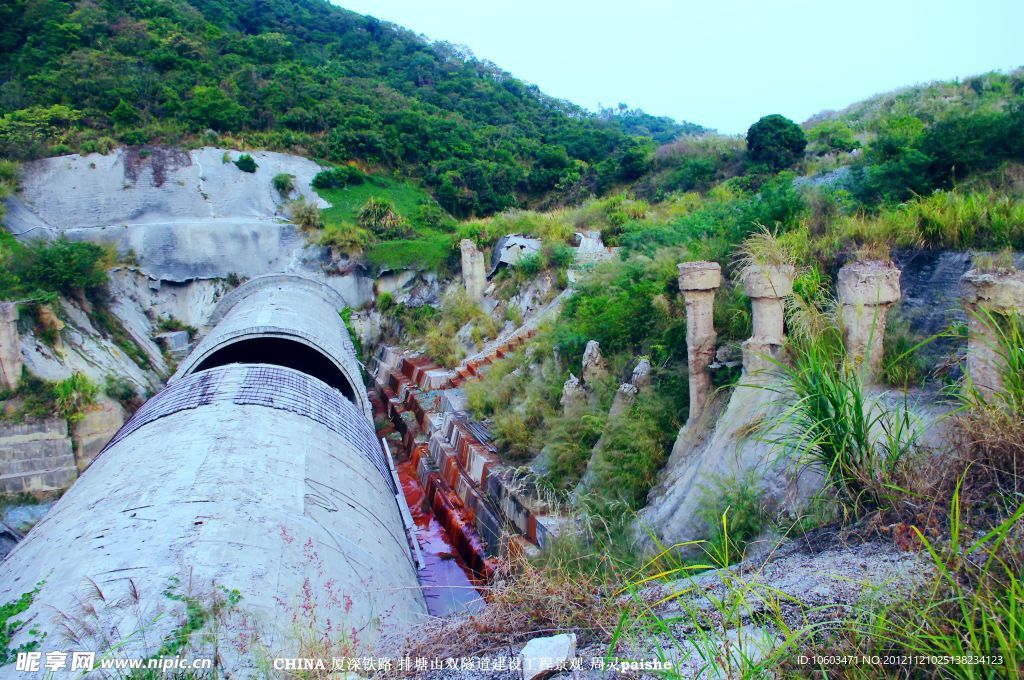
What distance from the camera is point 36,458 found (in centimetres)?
1042

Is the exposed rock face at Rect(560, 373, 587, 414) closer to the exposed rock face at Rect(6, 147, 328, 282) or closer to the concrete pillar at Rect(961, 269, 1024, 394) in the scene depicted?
the concrete pillar at Rect(961, 269, 1024, 394)

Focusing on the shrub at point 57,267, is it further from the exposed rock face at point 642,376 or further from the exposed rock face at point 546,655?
the exposed rock face at point 546,655

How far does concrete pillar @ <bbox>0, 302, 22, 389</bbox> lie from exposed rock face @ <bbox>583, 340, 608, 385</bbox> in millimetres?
9992

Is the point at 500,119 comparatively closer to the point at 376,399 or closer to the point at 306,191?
the point at 306,191

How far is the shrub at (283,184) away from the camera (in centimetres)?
2331

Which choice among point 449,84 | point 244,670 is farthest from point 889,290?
point 449,84

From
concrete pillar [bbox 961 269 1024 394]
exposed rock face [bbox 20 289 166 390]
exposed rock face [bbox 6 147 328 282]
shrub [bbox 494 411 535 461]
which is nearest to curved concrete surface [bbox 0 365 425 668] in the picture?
shrub [bbox 494 411 535 461]

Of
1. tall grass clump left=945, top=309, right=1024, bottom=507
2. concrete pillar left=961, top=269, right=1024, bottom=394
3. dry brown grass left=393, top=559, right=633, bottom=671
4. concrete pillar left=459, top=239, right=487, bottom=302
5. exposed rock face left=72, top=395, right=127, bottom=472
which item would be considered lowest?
exposed rock face left=72, top=395, right=127, bottom=472

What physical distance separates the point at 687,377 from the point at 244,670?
16.2 feet

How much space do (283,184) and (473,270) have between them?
11.1 meters

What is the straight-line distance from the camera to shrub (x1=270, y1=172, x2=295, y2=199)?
23.3 m

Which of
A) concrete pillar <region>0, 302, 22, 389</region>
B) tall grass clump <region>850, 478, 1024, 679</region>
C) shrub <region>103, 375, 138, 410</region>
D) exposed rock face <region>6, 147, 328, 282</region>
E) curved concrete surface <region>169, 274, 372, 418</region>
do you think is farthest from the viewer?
exposed rock face <region>6, 147, 328, 282</region>

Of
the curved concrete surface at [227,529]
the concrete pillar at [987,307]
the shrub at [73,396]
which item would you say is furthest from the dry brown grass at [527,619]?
the shrub at [73,396]

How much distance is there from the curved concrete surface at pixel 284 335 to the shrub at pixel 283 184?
824 cm
